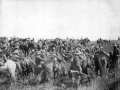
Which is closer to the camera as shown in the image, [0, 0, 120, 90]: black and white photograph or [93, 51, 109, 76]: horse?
[0, 0, 120, 90]: black and white photograph

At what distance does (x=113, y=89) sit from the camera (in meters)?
5.42

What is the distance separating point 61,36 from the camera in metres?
6.29

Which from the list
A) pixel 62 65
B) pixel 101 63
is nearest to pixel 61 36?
pixel 62 65

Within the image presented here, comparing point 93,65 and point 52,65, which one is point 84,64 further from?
point 52,65

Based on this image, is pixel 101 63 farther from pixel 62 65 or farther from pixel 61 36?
pixel 61 36

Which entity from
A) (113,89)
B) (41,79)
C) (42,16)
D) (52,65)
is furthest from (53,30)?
(113,89)

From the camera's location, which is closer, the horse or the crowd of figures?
the crowd of figures

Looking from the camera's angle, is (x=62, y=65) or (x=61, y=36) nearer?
(x=62, y=65)

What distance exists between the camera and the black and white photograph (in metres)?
5.50

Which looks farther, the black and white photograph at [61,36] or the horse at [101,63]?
the horse at [101,63]

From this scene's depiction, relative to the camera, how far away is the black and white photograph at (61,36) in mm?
5500

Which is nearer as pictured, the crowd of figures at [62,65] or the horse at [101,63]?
the crowd of figures at [62,65]

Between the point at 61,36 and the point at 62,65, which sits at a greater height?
the point at 61,36

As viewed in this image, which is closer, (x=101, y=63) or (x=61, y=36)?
(x=101, y=63)
